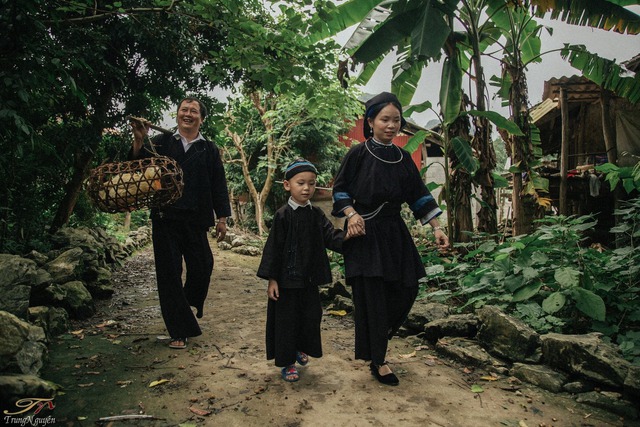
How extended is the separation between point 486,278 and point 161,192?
3063mm

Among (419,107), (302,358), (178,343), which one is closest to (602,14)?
(419,107)

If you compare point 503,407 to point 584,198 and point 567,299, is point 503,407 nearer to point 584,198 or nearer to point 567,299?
point 567,299

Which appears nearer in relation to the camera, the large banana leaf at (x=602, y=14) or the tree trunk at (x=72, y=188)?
the large banana leaf at (x=602, y=14)

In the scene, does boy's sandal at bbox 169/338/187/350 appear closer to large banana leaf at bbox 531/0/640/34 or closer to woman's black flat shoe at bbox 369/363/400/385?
woman's black flat shoe at bbox 369/363/400/385

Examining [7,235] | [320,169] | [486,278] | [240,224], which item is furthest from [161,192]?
[240,224]

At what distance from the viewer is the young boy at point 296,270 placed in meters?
2.79

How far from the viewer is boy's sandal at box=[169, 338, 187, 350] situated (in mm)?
3342

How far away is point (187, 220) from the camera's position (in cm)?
342

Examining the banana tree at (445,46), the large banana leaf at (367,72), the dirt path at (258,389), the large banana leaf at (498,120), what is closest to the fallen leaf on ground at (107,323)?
the dirt path at (258,389)

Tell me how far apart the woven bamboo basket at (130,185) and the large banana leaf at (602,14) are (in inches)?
194

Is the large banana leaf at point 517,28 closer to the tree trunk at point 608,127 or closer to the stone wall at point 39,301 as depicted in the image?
the tree trunk at point 608,127

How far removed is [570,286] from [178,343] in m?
3.12

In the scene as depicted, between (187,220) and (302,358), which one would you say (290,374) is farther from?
(187,220)

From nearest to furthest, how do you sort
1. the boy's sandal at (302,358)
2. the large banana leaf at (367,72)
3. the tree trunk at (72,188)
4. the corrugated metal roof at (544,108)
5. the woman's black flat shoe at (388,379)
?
the woman's black flat shoe at (388,379), the boy's sandal at (302,358), the tree trunk at (72,188), the large banana leaf at (367,72), the corrugated metal roof at (544,108)
